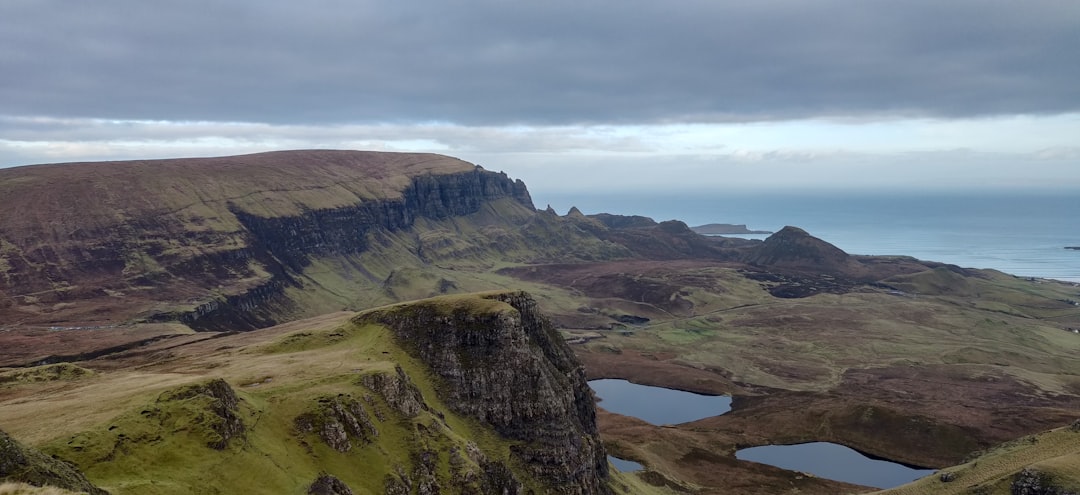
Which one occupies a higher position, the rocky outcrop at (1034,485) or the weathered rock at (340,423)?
the weathered rock at (340,423)

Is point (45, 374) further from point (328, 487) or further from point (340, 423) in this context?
point (328, 487)

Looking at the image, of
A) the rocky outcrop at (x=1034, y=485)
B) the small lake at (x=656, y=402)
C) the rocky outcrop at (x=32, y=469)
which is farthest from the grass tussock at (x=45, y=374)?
the rocky outcrop at (x=1034, y=485)

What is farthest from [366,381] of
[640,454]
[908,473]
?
[908,473]

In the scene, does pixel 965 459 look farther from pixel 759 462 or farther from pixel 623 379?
pixel 623 379

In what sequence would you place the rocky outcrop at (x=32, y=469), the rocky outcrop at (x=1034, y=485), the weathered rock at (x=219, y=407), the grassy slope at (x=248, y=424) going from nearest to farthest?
1. the rocky outcrop at (x=32, y=469)
2. the grassy slope at (x=248, y=424)
3. the weathered rock at (x=219, y=407)
4. the rocky outcrop at (x=1034, y=485)

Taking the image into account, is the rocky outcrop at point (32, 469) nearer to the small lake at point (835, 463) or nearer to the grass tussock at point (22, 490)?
the grass tussock at point (22, 490)

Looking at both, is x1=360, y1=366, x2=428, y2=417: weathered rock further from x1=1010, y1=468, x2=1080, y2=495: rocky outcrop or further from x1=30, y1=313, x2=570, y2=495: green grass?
x1=1010, y1=468, x2=1080, y2=495: rocky outcrop
